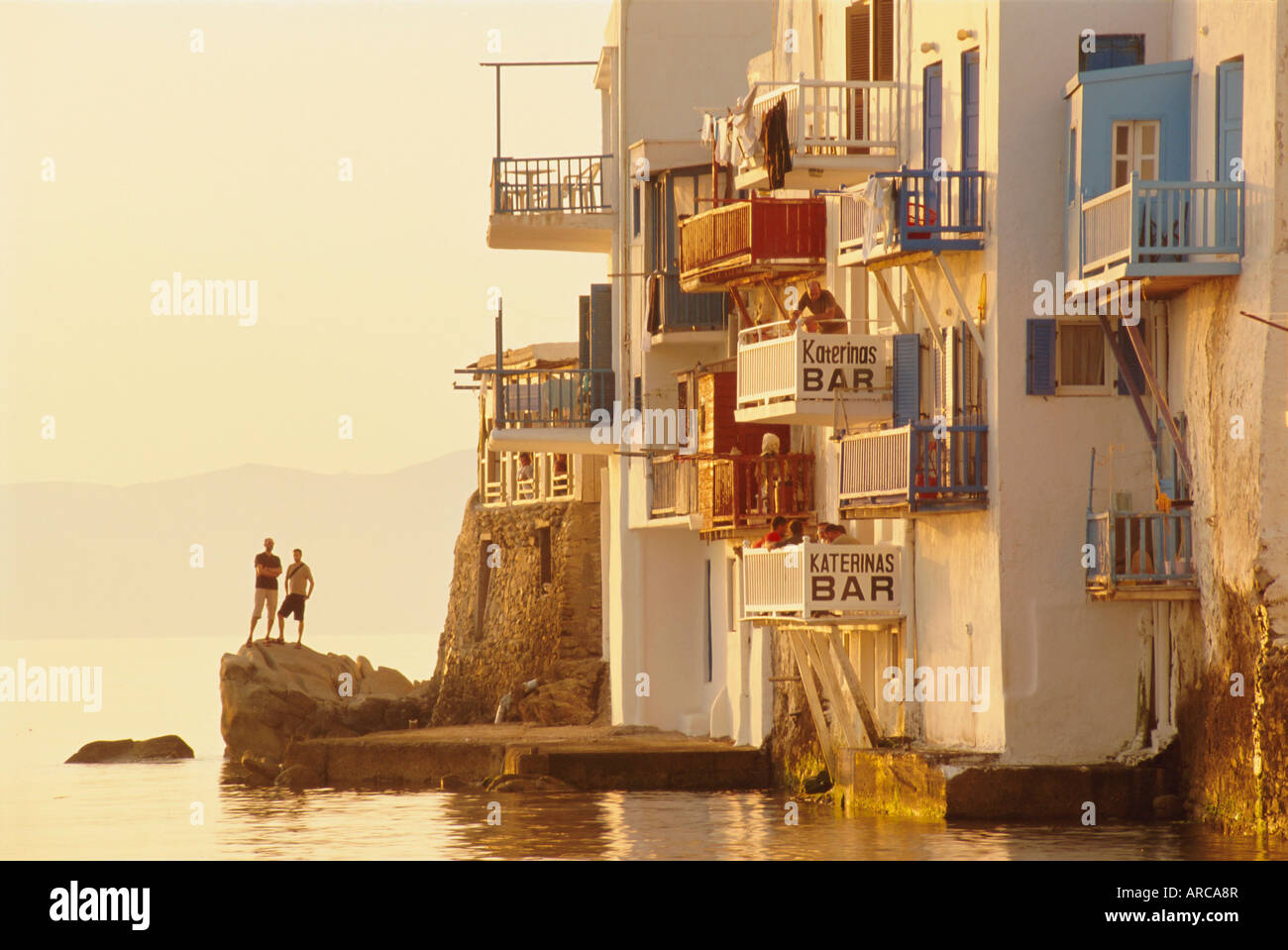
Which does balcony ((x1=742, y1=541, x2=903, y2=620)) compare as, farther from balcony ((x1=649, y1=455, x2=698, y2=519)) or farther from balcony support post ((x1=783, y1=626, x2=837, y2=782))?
balcony ((x1=649, y1=455, x2=698, y2=519))

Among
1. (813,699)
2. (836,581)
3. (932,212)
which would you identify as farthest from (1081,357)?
(813,699)

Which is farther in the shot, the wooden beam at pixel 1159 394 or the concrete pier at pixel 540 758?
the concrete pier at pixel 540 758

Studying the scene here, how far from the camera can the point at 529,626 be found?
62594 millimetres

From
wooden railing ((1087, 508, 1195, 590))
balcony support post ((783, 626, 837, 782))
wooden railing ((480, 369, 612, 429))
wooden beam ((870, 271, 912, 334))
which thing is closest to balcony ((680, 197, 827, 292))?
wooden beam ((870, 271, 912, 334))

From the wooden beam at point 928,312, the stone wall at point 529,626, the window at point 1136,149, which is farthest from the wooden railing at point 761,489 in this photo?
the stone wall at point 529,626

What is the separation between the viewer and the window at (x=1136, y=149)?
1394 inches

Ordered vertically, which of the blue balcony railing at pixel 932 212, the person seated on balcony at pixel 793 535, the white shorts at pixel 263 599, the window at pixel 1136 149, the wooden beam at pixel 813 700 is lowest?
the wooden beam at pixel 813 700

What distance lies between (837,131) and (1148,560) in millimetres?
8600

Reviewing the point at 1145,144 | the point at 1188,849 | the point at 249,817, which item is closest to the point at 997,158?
the point at 1145,144

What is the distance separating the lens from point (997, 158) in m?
36.7

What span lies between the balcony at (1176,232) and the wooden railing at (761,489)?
11.5m

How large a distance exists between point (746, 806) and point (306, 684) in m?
19.6

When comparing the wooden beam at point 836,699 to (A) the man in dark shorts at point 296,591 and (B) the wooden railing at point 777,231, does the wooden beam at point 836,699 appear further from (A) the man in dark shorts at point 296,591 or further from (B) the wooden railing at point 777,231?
(A) the man in dark shorts at point 296,591

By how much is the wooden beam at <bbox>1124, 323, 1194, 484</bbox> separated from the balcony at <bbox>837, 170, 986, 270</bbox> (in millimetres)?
2488
